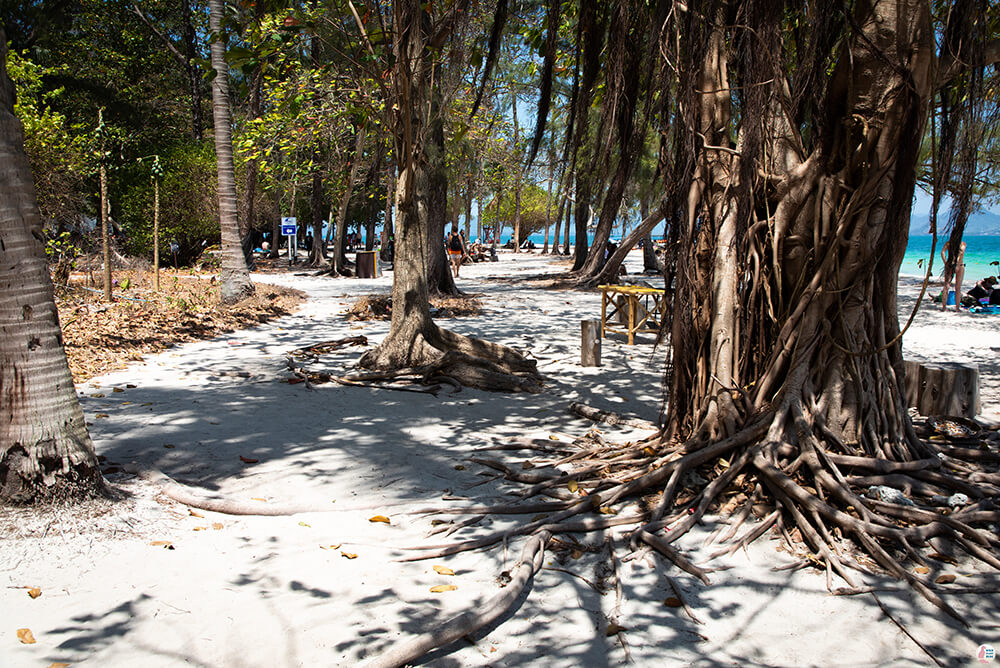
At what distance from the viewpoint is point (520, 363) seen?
847cm

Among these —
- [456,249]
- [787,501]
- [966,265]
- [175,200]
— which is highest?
[175,200]

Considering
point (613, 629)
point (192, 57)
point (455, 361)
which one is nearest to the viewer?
point (613, 629)

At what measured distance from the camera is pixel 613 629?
3047 millimetres

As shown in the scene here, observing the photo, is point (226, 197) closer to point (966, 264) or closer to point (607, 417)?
point (607, 417)

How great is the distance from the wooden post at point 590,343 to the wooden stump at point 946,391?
11.9ft

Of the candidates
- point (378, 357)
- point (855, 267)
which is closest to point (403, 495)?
point (855, 267)

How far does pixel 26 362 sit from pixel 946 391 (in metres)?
7.20

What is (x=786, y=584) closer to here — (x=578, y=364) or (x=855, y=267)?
(x=855, y=267)

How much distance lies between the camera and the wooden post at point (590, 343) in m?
8.92

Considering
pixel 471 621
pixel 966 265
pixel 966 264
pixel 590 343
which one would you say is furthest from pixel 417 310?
pixel 966 265

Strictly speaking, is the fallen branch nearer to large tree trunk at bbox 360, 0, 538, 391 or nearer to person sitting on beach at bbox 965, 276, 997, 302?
large tree trunk at bbox 360, 0, 538, 391

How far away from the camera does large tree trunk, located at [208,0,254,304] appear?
12.6 m

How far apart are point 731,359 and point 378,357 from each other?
4853mm

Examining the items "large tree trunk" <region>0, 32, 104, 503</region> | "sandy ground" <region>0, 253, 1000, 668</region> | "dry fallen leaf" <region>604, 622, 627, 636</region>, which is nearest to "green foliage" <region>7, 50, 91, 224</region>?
"sandy ground" <region>0, 253, 1000, 668</region>
